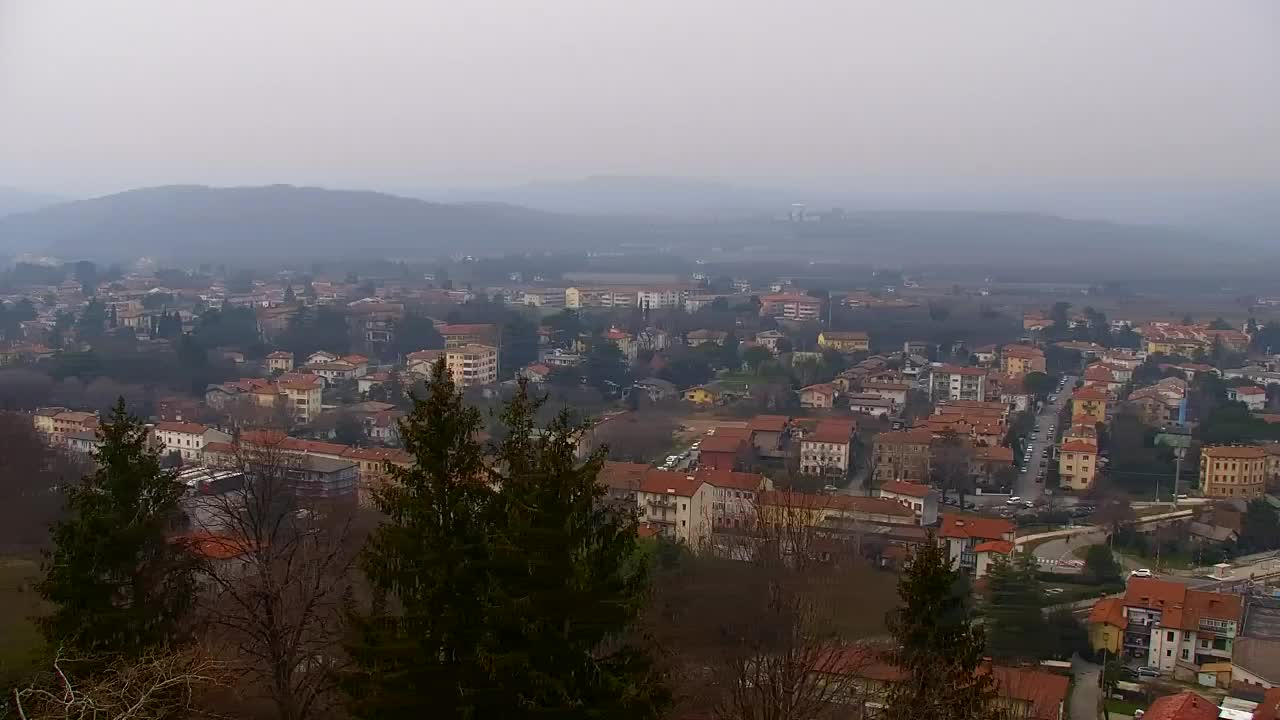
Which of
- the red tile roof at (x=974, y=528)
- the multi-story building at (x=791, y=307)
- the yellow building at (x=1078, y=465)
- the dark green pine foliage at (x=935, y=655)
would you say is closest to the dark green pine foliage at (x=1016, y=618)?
the red tile roof at (x=974, y=528)

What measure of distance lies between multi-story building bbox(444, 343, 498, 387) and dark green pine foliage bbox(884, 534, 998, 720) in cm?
1484

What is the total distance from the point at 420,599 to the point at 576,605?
0.45 meters

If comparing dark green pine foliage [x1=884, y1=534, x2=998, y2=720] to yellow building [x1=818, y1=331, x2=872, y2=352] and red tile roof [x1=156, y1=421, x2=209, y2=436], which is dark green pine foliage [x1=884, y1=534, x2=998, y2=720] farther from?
yellow building [x1=818, y1=331, x2=872, y2=352]

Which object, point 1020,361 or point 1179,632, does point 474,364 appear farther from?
point 1179,632

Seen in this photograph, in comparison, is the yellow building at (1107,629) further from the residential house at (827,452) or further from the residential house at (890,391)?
the residential house at (890,391)

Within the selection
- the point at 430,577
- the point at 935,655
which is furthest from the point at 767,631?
the point at 430,577

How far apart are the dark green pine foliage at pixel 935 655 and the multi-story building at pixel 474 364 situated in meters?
14.8

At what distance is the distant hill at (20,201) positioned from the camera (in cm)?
6612

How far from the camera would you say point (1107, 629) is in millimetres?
7770

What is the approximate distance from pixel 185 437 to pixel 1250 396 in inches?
605

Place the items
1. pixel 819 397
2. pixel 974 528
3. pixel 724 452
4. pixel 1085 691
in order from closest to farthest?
pixel 1085 691 → pixel 974 528 → pixel 724 452 → pixel 819 397

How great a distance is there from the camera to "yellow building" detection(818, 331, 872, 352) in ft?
75.3

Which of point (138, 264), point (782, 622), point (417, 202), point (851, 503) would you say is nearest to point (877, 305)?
point (851, 503)

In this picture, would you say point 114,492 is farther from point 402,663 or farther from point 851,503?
point 851,503
